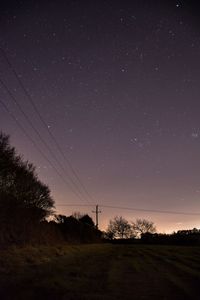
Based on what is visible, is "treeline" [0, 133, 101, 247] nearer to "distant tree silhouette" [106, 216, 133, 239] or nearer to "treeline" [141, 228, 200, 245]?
"treeline" [141, 228, 200, 245]

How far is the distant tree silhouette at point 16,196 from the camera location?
24328 mm

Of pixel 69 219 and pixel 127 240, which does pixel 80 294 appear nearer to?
pixel 69 219

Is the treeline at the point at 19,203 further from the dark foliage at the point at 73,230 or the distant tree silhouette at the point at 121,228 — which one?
the distant tree silhouette at the point at 121,228

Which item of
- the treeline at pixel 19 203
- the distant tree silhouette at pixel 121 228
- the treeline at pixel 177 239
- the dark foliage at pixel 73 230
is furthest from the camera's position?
the distant tree silhouette at pixel 121 228

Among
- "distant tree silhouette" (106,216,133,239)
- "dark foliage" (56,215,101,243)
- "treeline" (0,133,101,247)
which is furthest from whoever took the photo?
"distant tree silhouette" (106,216,133,239)

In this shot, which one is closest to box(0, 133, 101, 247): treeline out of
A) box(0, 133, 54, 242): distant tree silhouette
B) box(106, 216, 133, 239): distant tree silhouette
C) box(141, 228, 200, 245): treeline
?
box(0, 133, 54, 242): distant tree silhouette

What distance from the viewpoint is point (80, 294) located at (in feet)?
29.4

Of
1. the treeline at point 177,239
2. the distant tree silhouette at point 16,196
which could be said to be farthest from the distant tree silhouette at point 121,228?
the distant tree silhouette at point 16,196

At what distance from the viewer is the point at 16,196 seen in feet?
89.8

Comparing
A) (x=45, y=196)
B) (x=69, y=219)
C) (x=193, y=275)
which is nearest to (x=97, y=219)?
(x=69, y=219)

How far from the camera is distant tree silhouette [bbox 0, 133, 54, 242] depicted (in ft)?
79.8

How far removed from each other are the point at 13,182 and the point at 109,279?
54.2ft

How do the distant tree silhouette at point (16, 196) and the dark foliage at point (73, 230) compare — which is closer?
the distant tree silhouette at point (16, 196)

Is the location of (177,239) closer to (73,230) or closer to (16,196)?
(73,230)
